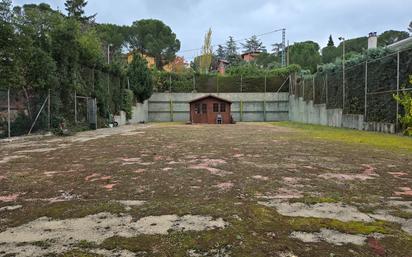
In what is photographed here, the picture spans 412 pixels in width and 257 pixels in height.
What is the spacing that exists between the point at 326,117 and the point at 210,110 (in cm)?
922

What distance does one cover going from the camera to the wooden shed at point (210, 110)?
2652 centimetres

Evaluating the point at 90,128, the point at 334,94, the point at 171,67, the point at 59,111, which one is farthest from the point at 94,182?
the point at 171,67

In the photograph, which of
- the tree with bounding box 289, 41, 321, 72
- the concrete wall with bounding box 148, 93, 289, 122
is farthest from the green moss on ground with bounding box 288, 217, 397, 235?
the tree with bounding box 289, 41, 321, 72

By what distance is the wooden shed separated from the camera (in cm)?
2652

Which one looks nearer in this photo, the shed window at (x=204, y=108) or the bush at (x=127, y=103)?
the bush at (x=127, y=103)

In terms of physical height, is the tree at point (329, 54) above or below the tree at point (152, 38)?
below

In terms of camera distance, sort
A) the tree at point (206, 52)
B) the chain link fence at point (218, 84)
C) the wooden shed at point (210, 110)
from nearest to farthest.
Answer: the wooden shed at point (210, 110) → the chain link fence at point (218, 84) → the tree at point (206, 52)

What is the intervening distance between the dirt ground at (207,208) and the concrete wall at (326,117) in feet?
28.0

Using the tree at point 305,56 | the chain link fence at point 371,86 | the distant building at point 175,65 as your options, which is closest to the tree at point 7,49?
the chain link fence at point 371,86

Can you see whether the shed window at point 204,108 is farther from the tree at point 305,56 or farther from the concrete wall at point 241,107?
the tree at point 305,56

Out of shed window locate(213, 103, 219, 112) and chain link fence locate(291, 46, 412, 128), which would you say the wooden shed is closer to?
shed window locate(213, 103, 219, 112)

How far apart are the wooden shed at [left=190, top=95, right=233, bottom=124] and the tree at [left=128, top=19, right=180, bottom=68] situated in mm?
14962

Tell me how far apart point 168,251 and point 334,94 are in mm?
18233

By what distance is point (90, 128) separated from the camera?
56.0 feet
